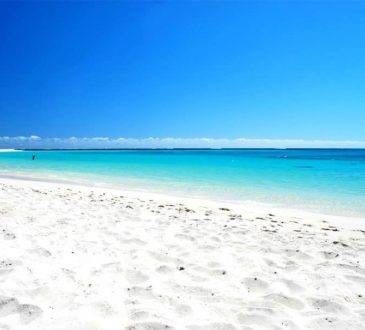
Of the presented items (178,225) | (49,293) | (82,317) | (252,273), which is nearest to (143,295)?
(82,317)

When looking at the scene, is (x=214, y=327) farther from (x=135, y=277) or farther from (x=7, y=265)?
(x=7, y=265)

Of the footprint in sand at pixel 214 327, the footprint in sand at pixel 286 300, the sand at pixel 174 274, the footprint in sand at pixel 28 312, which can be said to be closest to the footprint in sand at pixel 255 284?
the sand at pixel 174 274

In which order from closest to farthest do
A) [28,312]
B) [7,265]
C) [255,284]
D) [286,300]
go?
1. [28,312]
2. [286,300]
3. [255,284]
4. [7,265]

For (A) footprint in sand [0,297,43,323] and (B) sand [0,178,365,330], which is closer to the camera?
(A) footprint in sand [0,297,43,323]

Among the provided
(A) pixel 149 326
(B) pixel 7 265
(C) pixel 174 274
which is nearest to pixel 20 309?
(B) pixel 7 265

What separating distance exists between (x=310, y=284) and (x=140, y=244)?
2.79 m

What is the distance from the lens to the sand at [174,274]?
3057 millimetres

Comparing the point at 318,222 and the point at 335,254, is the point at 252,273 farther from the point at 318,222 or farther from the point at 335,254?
the point at 318,222

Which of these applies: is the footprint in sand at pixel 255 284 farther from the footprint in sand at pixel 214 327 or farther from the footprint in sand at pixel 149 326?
the footprint in sand at pixel 149 326

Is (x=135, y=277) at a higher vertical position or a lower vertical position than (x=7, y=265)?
lower

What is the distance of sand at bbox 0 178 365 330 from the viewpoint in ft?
10.0

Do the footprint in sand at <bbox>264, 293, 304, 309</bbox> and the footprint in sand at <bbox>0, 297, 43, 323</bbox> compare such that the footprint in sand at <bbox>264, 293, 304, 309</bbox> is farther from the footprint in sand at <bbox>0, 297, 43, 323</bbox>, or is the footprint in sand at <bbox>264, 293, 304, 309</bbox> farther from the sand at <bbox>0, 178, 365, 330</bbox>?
the footprint in sand at <bbox>0, 297, 43, 323</bbox>

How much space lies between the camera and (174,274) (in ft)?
13.5

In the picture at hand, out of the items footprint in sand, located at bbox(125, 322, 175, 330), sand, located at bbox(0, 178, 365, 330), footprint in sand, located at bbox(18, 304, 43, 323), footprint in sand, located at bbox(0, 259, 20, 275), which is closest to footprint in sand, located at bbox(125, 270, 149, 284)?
sand, located at bbox(0, 178, 365, 330)
